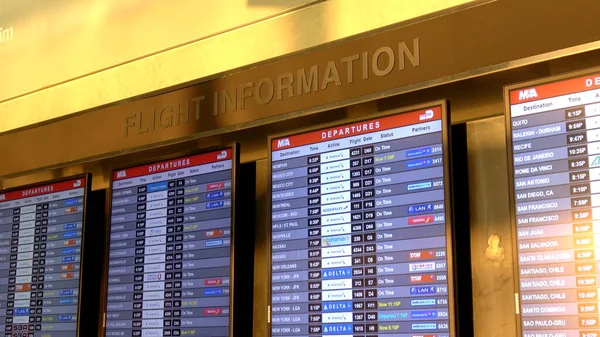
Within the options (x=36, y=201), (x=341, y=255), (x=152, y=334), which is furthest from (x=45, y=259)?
(x=341, y=255)

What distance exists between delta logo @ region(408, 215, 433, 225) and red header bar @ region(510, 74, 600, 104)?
1.23ft

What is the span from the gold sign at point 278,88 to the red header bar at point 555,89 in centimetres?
36

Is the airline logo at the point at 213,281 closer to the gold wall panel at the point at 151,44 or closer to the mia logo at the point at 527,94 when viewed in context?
the gold wall panel at the point at 151,44

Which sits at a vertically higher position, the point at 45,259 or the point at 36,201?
the point at 36,201

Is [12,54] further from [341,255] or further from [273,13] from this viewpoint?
[341,255]

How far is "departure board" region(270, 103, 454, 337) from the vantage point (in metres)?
2.23

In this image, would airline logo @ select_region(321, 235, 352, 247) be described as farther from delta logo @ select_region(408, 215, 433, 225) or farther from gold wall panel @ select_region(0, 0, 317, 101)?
gold wall panel @ select_region(0, 0, 317, 101)

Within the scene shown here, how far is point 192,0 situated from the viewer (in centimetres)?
319

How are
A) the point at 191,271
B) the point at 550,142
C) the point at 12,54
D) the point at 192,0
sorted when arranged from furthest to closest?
the point at 12,54, the point at 192,0, the point at 191,271, the point at 550,142

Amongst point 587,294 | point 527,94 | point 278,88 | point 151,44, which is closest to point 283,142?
point 278,88

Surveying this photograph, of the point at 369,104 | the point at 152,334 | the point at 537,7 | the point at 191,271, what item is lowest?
the point at 152,334

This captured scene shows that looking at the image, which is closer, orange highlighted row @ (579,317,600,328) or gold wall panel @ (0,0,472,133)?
orange highlighted row @ (579,317,600,328)

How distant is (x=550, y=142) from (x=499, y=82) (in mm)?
279

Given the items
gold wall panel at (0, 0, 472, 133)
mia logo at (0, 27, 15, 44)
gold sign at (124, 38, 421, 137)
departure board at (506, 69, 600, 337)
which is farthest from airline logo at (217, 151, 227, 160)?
mia logo at (0, 27, 15, 44)
